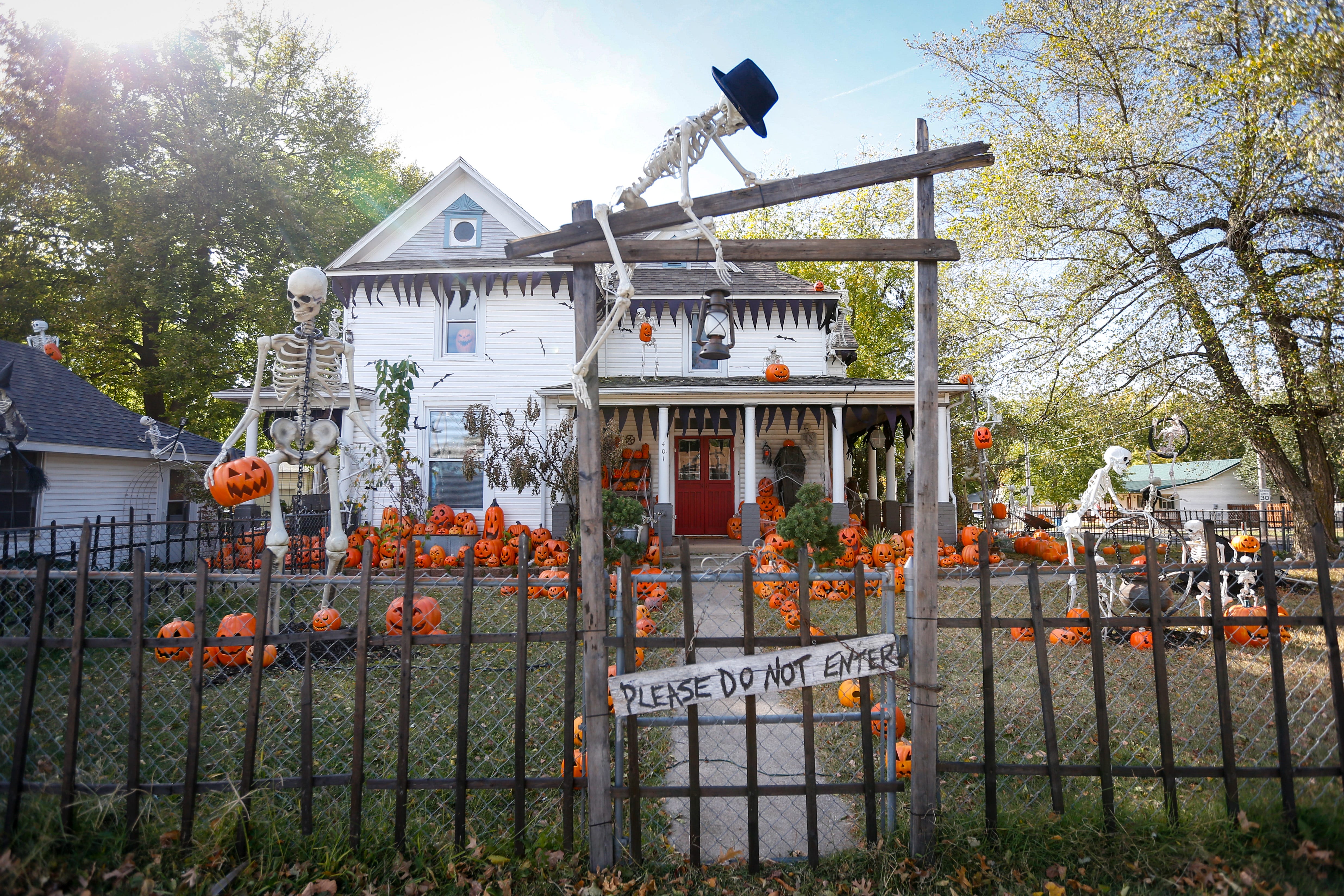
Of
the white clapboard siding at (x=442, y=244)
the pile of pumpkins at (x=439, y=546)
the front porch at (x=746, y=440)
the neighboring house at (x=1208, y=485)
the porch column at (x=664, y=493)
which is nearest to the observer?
the pile of pumpkins at (x=439, y=546)

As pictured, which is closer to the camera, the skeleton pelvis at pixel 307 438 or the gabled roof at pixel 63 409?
the skeleton pelvis at pixel 307 438

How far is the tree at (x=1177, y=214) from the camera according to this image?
9.95m

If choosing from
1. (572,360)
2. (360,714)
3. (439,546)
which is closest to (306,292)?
(360,714)

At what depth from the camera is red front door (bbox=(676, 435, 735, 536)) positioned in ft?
50.5

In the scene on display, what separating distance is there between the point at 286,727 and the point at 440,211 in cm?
1336

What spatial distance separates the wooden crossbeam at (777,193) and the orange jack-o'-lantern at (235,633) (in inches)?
147

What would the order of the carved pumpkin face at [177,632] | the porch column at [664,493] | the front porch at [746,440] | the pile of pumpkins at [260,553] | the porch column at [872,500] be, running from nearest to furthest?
the carved pumpkin face at [177,632] → the pile of pumpkins at [260,553] → the porch column at [664,493] → the front porch at [746,440] → the porch column at [872,500]

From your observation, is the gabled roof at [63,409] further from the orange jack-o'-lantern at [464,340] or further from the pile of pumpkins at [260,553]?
the orange jack-o'-lantern at [464,340]

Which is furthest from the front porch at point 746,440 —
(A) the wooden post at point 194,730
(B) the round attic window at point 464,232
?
(A) the wooden post at point 194,730

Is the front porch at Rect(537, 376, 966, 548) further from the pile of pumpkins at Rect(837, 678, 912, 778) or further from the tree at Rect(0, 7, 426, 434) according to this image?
the tree at Rect(0, 7, 426, 434)

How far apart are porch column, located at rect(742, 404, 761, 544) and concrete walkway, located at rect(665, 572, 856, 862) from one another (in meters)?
6.94

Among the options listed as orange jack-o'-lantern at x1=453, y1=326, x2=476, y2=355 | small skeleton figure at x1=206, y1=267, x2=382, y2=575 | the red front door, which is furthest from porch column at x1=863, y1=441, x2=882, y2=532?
small skeleton figure at x1=206, y1=267, x2=382, y2=575

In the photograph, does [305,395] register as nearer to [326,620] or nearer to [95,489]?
[326,620]

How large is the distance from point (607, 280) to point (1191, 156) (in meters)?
13.1
